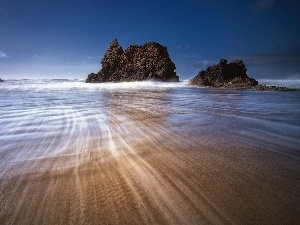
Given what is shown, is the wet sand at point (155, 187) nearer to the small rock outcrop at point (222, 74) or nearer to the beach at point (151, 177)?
the beach at point (151, 177)

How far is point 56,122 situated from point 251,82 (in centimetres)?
1977

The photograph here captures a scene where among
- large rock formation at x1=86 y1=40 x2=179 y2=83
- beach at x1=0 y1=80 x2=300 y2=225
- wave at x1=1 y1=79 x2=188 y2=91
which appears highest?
large rock formation at x1=86 y1=40 x2=179 y2=83

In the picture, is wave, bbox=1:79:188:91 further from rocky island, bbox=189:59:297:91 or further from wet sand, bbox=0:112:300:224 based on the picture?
wet sand, bbox=0:112:300:224

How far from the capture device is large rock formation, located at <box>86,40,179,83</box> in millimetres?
34562

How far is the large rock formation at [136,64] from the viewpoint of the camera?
34562 mm

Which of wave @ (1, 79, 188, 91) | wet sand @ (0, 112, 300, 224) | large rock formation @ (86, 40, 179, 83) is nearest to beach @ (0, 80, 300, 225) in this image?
wet sand @ (0, 112, 300, 224)

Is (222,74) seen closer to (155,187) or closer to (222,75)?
(222,75)

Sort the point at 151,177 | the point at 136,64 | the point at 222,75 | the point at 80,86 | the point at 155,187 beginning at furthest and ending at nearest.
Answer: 1. the point at 136,64
2. the point at 80,86
3. the point at 222,75
4. the point at 151,177
5. the point at 155,187

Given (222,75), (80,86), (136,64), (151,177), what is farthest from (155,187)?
(136,64)

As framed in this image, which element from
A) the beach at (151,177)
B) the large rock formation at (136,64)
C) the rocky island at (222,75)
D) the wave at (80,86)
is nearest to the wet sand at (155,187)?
the beach at (151,177)

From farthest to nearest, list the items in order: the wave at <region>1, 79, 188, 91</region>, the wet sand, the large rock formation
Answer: the large rock formation < the wave at <region>1, 79, 188, 91</region> < the wet sand

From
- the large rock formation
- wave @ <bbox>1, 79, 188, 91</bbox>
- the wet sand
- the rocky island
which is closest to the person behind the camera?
the wet sand

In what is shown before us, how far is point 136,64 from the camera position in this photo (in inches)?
1506

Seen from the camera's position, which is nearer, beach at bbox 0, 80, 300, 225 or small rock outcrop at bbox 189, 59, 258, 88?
beach at bbox 0, 80, 300, 225
